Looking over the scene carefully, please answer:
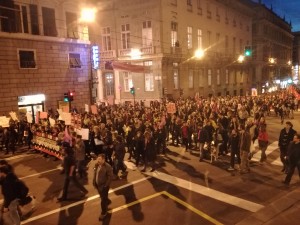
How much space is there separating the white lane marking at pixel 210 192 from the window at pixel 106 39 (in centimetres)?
2874

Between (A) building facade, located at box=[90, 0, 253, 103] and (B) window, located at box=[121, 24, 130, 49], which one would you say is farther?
(B) window, located at box=[121, 24, 130, 49]

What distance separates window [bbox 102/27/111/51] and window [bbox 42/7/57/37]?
13266mm

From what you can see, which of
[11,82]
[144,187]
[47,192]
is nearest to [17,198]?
[47,192]

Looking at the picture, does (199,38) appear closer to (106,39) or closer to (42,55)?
(106,39)

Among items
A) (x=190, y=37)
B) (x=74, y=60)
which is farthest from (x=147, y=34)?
(x=74, y=60)

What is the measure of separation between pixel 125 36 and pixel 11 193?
31490mm

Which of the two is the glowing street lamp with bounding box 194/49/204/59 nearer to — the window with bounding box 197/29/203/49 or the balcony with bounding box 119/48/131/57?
the window with bounding box 197/29/203/49

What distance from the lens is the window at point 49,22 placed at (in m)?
24.0

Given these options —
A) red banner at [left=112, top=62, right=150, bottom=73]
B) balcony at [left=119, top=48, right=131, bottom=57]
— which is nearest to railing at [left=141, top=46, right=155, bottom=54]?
balcony at [left=119, top=48, right=131, bottom=57]

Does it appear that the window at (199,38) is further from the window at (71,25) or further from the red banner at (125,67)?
the window at (71,25)

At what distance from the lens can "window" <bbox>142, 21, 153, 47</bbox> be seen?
33894 millimetres

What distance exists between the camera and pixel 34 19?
23.3 m

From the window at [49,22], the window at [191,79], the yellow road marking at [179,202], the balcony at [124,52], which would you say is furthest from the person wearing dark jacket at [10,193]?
the window at [191,79]

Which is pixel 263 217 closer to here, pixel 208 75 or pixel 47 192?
pixel 47 192
